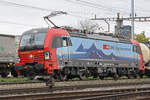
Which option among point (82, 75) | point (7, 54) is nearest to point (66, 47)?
point (82, 75)

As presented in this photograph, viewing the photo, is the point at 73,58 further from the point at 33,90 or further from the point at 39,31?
the point at 33,90

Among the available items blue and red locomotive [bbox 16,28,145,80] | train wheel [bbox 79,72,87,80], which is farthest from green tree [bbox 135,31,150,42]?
train wheel [bbox 79,72,87,80]

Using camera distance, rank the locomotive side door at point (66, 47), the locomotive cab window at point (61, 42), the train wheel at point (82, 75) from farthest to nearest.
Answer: the train wheel at point (82, 75), the locomotive side door at point (66, 47), the locomotive cab window at point (61, 42)

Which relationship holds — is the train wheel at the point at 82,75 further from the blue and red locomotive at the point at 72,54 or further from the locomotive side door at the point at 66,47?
the locomotive side door at the point at 66,47

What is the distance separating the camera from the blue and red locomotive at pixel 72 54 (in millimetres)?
19203

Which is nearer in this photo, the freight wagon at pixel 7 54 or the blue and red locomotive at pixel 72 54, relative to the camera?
the blue and red locomotive at pixel 72 54

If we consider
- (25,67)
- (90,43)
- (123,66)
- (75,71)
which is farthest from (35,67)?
(123,66)

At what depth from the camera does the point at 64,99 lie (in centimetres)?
1171

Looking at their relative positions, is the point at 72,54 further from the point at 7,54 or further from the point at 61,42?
the point at 7,54

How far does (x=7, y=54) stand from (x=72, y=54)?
978cm

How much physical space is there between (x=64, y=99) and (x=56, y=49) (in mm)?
8225

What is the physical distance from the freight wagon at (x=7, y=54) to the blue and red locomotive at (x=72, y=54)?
8.12 metres

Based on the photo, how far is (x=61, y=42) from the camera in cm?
2025

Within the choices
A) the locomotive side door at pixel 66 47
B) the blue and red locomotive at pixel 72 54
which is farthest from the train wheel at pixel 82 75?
the locomotive side door at pixel 66 47
